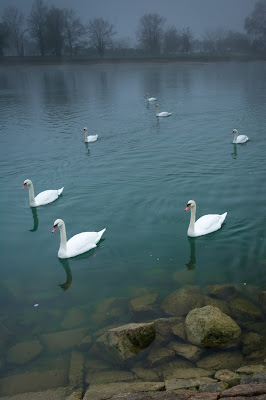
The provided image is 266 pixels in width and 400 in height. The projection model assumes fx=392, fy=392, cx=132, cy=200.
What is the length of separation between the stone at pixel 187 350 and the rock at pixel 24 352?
2491mm

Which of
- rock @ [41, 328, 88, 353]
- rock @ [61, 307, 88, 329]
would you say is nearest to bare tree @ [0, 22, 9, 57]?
rock @ [61, 307, 88, 329]

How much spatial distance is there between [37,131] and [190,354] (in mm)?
20664

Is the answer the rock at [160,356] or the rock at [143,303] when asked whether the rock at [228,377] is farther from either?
the rock at [143,303]

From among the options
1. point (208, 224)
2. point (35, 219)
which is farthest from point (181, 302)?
point (35, 219)

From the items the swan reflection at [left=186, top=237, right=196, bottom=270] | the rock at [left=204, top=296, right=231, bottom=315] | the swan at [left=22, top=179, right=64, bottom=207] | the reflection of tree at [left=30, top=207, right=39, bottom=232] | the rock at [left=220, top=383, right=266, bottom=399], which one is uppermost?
the swan at [left=22, top=179, right=64, bottom=207]

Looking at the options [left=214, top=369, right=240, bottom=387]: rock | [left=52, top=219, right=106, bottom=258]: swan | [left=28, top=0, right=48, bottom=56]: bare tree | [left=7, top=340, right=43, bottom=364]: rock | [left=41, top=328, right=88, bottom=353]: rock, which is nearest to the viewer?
[left=214, top=369, right=240, bottom=387]: rock

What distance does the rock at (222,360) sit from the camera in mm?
6484

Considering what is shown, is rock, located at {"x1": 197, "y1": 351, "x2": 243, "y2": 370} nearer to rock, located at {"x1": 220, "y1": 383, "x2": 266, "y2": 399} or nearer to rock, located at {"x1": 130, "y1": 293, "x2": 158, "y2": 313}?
rock, located at {"x1": 220, "y1": 383, "x2": 266, "y2": 399}

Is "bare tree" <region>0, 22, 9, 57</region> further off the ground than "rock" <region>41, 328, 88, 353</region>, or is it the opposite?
"bare tree" <region>0, 22, 9, 57</region>

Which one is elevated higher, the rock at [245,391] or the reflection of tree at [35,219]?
the reflection of tree at [35,219]

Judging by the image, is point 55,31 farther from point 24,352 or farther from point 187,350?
point 187,350

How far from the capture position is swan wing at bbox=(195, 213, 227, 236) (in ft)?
35.6

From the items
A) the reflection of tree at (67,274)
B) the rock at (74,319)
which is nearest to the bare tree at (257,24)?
the reflection of tree at (67,274)

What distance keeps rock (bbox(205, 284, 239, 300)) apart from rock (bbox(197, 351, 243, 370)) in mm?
1621
